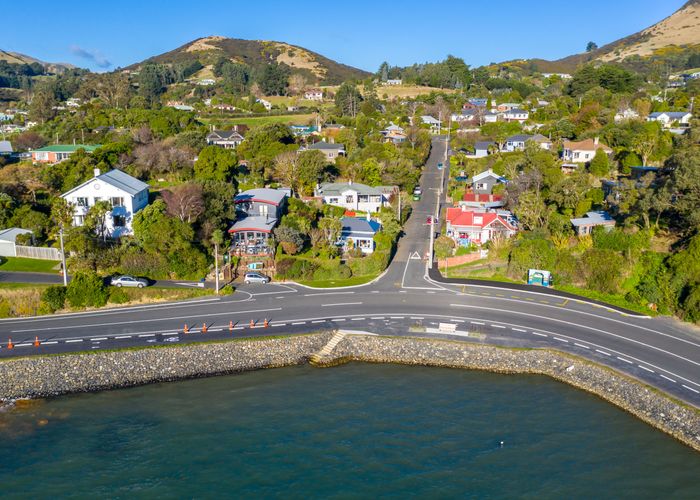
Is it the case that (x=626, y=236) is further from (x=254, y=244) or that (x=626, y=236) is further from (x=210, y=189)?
(x=210, y=189)

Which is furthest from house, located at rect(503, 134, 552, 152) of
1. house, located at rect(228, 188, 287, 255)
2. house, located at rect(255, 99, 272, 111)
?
house, located at rect(255, 99, 272, 111)

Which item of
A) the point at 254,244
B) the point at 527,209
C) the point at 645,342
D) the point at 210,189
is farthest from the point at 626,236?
the point at 210,189

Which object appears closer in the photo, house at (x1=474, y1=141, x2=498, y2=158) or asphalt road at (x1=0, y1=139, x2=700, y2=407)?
asphalt road at (x1=0, y1=139, x2=700, y2=407)

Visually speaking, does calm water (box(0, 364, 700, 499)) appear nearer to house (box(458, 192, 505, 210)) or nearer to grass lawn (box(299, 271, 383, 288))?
grass lawn (box(299, 271, 383, 288))

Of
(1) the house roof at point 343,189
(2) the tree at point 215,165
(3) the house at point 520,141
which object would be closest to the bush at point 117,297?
(2) the tree at point 215,165

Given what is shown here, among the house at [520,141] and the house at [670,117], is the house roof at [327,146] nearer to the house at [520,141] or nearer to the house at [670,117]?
the house at [520,141]

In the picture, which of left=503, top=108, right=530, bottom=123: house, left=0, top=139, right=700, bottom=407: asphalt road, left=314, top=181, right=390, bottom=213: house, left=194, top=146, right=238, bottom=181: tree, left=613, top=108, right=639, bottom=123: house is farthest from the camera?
left=503, top=108, right=530, bottom=123: house

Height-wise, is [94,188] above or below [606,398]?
above
